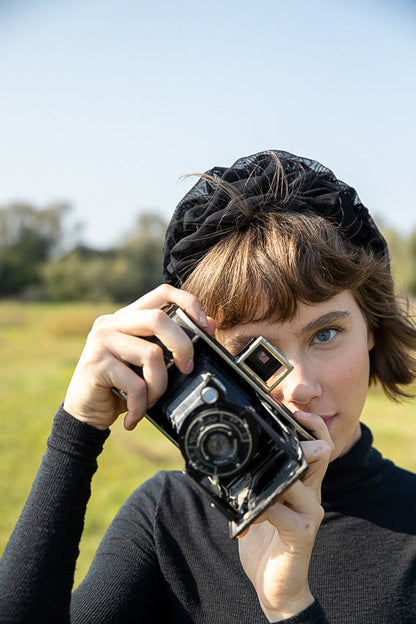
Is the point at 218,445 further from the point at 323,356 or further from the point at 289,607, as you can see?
the point at 323,356

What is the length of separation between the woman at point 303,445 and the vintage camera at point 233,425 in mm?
56

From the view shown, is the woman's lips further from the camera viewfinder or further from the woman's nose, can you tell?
the camera viewfinder

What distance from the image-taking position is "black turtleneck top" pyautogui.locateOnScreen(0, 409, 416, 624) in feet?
4.89

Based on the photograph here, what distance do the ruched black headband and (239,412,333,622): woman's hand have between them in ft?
2.67

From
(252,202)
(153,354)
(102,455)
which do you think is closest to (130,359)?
(153,354)

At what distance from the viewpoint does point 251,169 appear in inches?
79.6

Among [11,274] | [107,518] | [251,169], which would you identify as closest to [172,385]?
[251,169]

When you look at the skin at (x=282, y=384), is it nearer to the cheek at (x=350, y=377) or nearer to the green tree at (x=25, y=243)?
the cheek at (x=350, y=377)

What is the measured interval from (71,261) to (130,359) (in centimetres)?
3232

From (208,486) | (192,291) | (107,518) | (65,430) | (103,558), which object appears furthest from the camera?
(107,518)

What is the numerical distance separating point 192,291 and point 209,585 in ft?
3.29

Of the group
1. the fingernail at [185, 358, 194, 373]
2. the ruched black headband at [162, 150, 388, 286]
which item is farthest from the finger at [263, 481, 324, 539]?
the ruched black headband at [162, 150, 388, 286]

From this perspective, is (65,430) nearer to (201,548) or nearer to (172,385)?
(172,385)

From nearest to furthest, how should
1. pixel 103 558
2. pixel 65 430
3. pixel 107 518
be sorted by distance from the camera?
1. pixel 65 430
2. pixel 103 558
3. pixel 107 518
